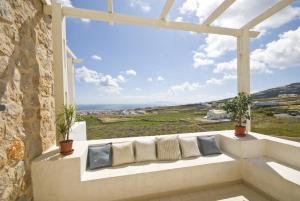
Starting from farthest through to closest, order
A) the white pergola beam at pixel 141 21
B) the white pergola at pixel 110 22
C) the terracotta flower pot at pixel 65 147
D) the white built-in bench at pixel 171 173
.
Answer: the white pergola beam at pixel 141 21, the white pergola at pixel 110 22, the terracotta flower pot at pixel 65 147, the white built-in bench at pixel 171 173

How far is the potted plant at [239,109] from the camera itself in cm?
328

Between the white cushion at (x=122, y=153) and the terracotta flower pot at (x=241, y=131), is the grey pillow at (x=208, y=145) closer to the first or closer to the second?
the terracotta flower pot at (x=241, y=131)

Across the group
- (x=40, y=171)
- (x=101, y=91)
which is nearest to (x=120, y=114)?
(x=101, y=91)

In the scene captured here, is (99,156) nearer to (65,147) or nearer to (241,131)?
(65,147)

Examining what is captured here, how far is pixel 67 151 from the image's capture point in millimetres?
2301

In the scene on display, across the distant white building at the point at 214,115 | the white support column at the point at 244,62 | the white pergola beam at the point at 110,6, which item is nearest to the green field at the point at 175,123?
the distant white building at the point at 214,115

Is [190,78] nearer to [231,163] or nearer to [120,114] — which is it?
[120,114]

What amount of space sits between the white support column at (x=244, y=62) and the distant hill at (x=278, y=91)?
0.23m

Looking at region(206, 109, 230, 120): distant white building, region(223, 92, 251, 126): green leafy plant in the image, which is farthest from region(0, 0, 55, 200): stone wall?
region(206, 109, 230, 120): distant white building

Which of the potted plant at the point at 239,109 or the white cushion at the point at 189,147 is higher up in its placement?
the potted plant at the point at 239,109

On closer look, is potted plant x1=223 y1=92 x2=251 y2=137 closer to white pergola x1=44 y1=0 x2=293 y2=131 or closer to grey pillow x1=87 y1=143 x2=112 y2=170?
white pergola x1=44 y1=0 x2=293 y2=131

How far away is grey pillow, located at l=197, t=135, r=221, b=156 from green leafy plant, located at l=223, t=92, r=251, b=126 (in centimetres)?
65

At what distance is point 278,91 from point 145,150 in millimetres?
3144

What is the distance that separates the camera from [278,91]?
11.6ft
